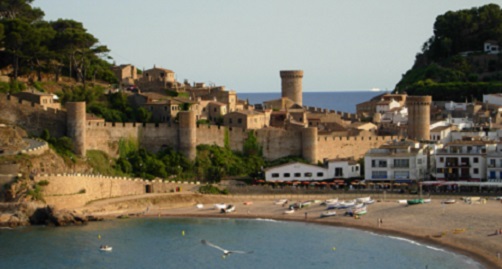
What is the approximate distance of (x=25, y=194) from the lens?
40188 millimetres

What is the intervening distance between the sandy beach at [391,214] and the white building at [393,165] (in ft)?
9.60

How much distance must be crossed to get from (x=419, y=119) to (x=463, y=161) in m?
6.09

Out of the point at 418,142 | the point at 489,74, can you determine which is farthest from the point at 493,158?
the point at 489,74

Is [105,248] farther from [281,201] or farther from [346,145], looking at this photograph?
[346,145]

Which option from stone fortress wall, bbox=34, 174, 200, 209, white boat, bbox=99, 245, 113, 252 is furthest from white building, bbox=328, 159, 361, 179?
white boat, bbox=99, 245, 113, 252

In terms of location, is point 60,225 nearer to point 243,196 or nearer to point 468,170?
point 243,196

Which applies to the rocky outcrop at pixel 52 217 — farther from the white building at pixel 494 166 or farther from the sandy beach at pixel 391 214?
the white building at pixel 494 166

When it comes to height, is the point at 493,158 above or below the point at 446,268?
above

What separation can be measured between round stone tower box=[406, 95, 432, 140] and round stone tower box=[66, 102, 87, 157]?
51.8ft

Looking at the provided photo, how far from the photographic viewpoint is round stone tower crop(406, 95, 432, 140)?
52.1 metres

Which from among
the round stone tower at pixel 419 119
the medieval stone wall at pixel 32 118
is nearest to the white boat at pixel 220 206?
the medieval stone wall at pixel 32 118

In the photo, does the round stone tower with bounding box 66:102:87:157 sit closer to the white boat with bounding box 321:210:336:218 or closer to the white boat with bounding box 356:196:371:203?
the white boat with bounding box 321:210:336:218

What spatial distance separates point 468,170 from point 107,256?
16.9 meters

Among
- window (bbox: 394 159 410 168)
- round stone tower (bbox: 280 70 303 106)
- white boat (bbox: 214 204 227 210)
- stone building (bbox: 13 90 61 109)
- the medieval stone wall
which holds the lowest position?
white boat (bbox: 214 204 227 210)
